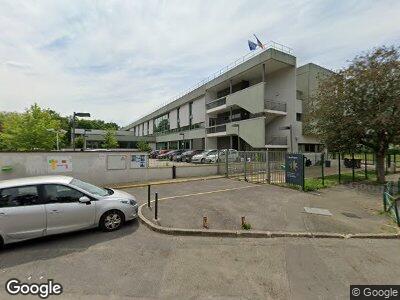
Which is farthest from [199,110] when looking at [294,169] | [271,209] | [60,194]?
[60,194]

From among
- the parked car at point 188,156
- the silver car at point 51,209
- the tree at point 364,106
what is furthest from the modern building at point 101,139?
the silver car at point 51,209

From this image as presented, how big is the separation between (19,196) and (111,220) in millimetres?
2216

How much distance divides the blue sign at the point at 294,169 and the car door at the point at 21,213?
11469mm

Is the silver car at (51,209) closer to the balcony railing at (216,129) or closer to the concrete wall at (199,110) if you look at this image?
the balcony railing at (216,129)

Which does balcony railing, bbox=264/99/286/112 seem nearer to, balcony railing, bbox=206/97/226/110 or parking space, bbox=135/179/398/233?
balcony railing, bbox=206/97/226/110

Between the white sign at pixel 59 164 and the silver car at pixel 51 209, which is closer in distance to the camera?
the silver car at pixel 51 209

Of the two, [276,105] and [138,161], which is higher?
[276,105]

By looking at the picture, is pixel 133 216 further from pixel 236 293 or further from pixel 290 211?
pixel 290 211

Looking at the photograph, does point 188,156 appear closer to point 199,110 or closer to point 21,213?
point 199,110

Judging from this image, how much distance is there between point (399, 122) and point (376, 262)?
12748mm

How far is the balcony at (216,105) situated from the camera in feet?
113

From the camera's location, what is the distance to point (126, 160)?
15.5m

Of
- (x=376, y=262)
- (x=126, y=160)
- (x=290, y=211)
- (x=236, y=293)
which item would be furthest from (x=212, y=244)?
(x=126, y=160)

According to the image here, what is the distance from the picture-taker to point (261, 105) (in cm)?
2670
